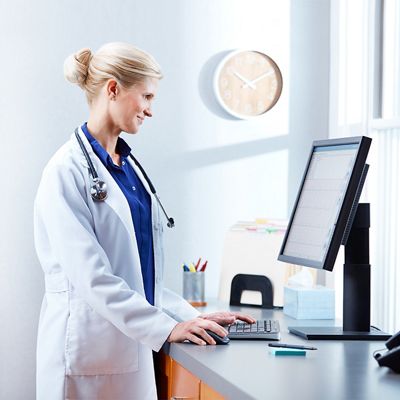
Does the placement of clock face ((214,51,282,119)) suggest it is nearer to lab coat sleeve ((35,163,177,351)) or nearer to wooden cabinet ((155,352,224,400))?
wooden cabinet ((155,352,224,400))

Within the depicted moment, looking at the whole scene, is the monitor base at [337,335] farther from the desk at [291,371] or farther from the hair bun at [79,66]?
the hair bun at [79,66]

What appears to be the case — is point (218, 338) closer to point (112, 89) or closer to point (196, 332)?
point (196, 332)

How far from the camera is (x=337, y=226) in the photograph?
5.89 ft

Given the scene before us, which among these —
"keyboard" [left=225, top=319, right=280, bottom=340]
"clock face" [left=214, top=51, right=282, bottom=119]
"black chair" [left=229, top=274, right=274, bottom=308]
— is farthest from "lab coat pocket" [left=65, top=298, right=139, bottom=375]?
"clock face" [left=214, top=51, right=282, bottom=119]

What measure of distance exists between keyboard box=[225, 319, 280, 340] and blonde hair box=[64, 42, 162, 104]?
0.71m

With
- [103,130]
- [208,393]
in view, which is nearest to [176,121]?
[103,130]

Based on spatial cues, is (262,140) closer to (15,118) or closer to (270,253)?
(270,253)

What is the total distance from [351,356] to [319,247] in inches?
12.0

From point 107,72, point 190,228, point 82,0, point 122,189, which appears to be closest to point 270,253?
point 190,228

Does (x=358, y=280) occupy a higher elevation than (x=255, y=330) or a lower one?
higher

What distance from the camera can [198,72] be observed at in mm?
3125

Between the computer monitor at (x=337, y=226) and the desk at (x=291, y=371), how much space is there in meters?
0.12

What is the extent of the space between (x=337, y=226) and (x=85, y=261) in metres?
0.60

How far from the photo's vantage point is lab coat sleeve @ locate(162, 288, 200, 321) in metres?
2.13
